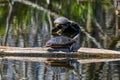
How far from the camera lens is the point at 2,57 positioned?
14.3m

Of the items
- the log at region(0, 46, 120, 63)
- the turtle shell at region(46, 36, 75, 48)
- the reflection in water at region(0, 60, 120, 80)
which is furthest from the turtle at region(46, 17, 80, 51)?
the reflection in water at region(0, 60, 120, 80)

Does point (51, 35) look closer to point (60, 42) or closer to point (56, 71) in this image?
point (60, 42)

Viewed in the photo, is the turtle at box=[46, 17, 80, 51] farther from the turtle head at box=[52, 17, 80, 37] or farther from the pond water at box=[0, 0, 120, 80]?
the pond water at box=[0, 0, 120, 80]

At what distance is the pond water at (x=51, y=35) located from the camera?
485 inches

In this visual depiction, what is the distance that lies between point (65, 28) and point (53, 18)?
8292mm

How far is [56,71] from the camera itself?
41.3 ft

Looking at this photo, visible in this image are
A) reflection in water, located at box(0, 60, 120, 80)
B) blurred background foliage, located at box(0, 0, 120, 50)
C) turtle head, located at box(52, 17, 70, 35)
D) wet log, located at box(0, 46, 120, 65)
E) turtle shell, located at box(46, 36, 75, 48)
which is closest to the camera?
reflection in water, located at box(0, 60, 120, 80)

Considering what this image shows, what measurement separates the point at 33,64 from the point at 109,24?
32.1ft

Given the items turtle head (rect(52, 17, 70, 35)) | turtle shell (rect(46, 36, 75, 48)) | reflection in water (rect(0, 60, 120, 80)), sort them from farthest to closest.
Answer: turtle head (rect(52, 17, 70, 35)), turtle shell (rect(46, 36, 75, 48)), reflection in water (rect(0, 60, 120, 80))

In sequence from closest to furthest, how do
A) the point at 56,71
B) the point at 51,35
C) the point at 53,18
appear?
the point at 56,71, the point at 51,35, the point at 53,18

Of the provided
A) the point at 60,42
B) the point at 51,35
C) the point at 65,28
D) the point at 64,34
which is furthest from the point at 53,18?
the point at 60,42

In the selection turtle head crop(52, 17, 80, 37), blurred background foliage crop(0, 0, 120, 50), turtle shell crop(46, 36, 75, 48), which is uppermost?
turtle head crop(52, 17, 80, 37)

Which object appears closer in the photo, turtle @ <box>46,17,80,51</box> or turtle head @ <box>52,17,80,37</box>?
turtle @ <box>46,17,80,51</box>

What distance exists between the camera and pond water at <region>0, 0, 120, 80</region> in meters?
12.3
